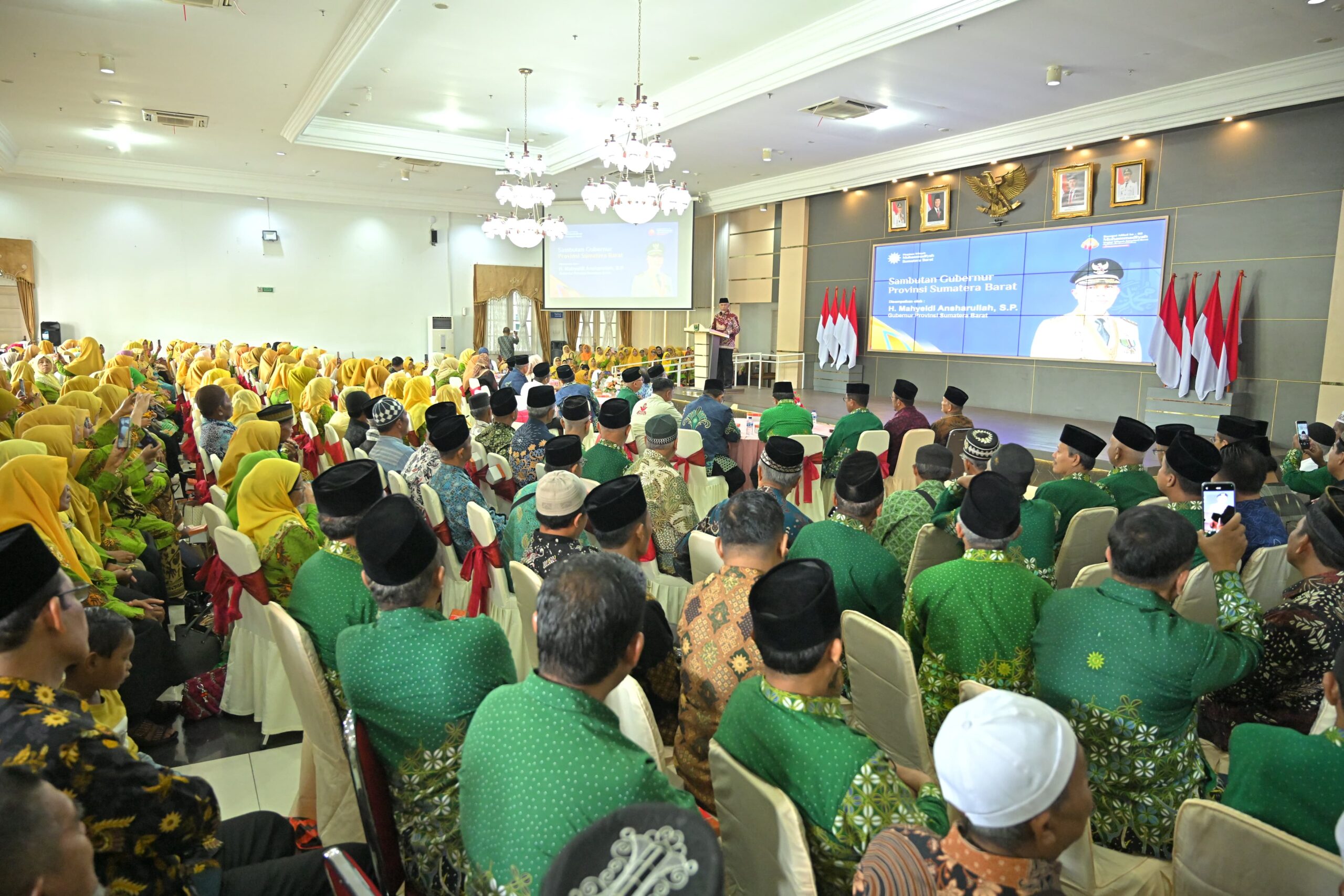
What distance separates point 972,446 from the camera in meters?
3.72

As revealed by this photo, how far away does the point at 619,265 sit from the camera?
14.6m

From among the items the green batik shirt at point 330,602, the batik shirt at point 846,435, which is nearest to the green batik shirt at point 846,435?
the batik shirt at point 846,435

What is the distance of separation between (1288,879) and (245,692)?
3.34m

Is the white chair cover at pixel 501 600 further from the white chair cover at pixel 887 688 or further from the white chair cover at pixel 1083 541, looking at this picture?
the white chair cover at pixel 1083 541

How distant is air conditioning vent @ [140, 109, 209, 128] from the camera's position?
1049 cm

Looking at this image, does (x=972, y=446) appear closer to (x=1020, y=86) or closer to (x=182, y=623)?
(x=182, y=623)

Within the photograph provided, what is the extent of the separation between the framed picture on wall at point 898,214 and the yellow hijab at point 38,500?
11.4m

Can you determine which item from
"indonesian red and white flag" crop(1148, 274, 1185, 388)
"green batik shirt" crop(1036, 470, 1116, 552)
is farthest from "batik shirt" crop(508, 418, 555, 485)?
"indonesian red and white flag" crop(1148, 274, 1185, 388)

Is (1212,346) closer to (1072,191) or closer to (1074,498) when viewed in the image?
(1072,191)

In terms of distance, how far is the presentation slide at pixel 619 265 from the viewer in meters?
14.2

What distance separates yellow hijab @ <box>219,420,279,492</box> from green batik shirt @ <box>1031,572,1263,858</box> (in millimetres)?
3882

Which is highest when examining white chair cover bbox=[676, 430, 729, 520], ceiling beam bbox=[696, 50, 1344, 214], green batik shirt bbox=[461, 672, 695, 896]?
ceiling beam bbox=[696, 50, 1344, 214]

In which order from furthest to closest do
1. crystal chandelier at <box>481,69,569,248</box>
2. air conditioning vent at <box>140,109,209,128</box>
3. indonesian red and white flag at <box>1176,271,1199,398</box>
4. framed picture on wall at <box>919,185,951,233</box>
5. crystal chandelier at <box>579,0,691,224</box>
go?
framed picture on wall at <box>919,185,951,233</box>
air conditioning vent at <box>140,109,209,128</box>
crystal chandelier at <box>481,69,569,248</box>
indonesian red and white flag at <box>1176,271,1199,398</box>
crystal chandelier at <box>579,0,691,224</box>

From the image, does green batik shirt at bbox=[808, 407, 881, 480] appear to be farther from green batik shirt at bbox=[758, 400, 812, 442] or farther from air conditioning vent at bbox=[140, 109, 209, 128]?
air conditioning vent at bbox=[140, 109, 209, 128]
